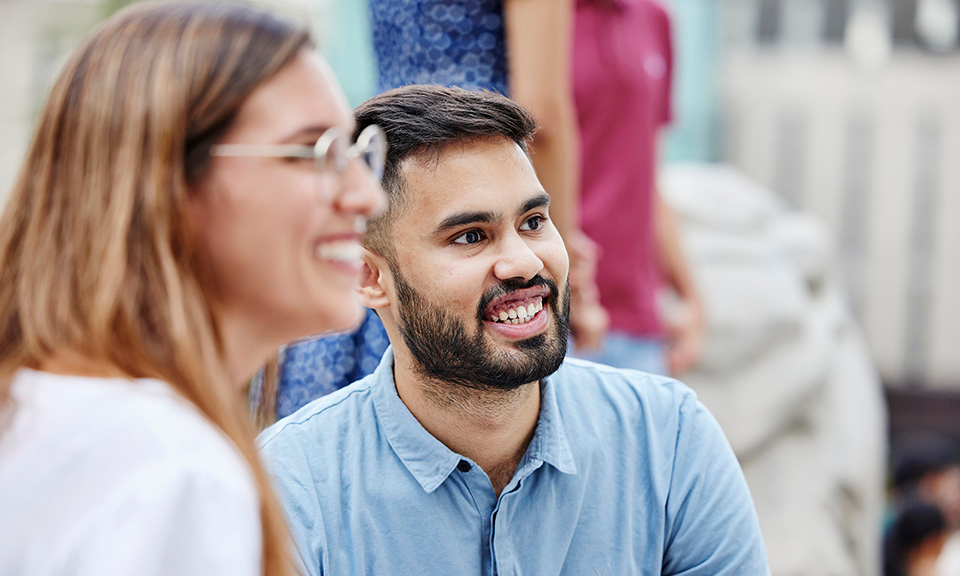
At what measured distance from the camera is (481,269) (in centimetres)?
155

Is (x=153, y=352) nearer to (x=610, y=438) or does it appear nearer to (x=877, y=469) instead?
(x=610, y=438)

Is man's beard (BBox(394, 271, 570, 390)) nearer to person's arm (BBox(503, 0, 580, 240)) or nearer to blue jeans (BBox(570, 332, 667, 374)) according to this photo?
person's arm (BBox(503, 0, 580, 240))

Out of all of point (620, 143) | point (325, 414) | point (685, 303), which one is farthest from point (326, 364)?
point (685, 303)

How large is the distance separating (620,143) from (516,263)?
1049 mm

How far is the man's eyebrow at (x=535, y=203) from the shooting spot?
1577mm

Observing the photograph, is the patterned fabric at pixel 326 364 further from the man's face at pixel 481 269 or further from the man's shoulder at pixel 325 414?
the man's face at pixel 481 269

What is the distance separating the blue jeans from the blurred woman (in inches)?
58.8

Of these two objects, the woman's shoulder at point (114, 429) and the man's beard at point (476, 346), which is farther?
the man's beard at point (476, 346)

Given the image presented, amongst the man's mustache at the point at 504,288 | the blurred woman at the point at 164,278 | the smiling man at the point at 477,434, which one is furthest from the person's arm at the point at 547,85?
the blurred woman at the point at 164,278

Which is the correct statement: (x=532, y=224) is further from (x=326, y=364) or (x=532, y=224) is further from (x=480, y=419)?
(x=326, y=364)

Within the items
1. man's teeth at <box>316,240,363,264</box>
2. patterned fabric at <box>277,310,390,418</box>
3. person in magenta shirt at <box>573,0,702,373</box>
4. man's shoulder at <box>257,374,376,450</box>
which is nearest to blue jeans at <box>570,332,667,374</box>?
person in magenta shirt at <box>573,0,702,373</box>

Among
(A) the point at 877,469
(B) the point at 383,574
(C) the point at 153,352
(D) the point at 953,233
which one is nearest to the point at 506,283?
(B) the point at 383,574

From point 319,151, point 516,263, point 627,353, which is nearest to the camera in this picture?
point 319,151

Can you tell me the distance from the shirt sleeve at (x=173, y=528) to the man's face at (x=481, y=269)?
657 mm
